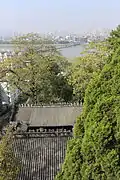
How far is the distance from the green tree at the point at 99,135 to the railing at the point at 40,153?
3684 mm

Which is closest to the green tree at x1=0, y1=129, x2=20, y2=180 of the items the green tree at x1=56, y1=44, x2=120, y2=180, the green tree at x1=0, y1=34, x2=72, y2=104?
the green tree at x1=56, y1=44, x2=120, y2=180

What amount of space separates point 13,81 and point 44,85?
6.30 feet

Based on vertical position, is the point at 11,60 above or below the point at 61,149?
above

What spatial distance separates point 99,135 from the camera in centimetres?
554

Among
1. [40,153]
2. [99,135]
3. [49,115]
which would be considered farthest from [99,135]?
[49,115]

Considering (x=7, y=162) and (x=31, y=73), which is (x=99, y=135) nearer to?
(x=7, y=162)

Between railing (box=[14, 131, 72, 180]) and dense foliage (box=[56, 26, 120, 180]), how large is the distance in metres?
3.68

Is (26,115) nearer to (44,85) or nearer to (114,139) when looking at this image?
(44,85)

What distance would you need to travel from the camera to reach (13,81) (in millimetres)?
20516

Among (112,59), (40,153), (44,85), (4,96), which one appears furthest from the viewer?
(4,96)

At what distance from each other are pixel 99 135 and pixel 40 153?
204 inches

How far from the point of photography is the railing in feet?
32.3

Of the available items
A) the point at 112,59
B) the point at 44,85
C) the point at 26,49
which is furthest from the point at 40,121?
the point at 112,59

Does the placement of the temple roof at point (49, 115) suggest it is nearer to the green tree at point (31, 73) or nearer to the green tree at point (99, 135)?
the green tree at point (31, 73)
